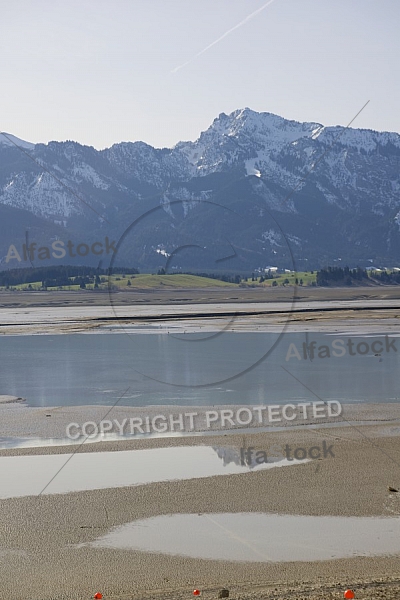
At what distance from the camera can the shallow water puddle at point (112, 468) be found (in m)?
19.7

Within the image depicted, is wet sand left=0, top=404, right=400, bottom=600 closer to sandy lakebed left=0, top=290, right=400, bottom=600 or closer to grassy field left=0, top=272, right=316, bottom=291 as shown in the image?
Answer: sandy lakebed left=0, top=290, right=400, bottom=600

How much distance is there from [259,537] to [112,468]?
6.21 m

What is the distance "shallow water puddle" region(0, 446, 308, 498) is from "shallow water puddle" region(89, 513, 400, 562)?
305cm

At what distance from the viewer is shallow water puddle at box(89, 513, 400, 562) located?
15109 millimetres

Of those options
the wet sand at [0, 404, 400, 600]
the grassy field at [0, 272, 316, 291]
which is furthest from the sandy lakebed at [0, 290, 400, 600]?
the grassy field at [0, 272, 316, 291]

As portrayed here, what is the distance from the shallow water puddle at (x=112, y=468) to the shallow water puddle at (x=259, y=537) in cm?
305

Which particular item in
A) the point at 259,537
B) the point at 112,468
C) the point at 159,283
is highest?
the point at 159,283

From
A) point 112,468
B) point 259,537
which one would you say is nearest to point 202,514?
point 259,537

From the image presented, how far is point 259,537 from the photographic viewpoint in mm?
15969

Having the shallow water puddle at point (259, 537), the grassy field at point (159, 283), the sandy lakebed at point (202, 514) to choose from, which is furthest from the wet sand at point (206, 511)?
the grassy field at point (159, 283)

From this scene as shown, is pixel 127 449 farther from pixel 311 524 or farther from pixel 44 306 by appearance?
pixel 44 306

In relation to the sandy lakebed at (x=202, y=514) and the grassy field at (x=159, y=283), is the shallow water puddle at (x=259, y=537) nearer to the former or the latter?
the sandy lakebed at (x=202, y=514)

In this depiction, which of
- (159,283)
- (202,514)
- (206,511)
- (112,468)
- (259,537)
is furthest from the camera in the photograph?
(159,283)

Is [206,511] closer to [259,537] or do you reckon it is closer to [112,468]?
[259,537]
